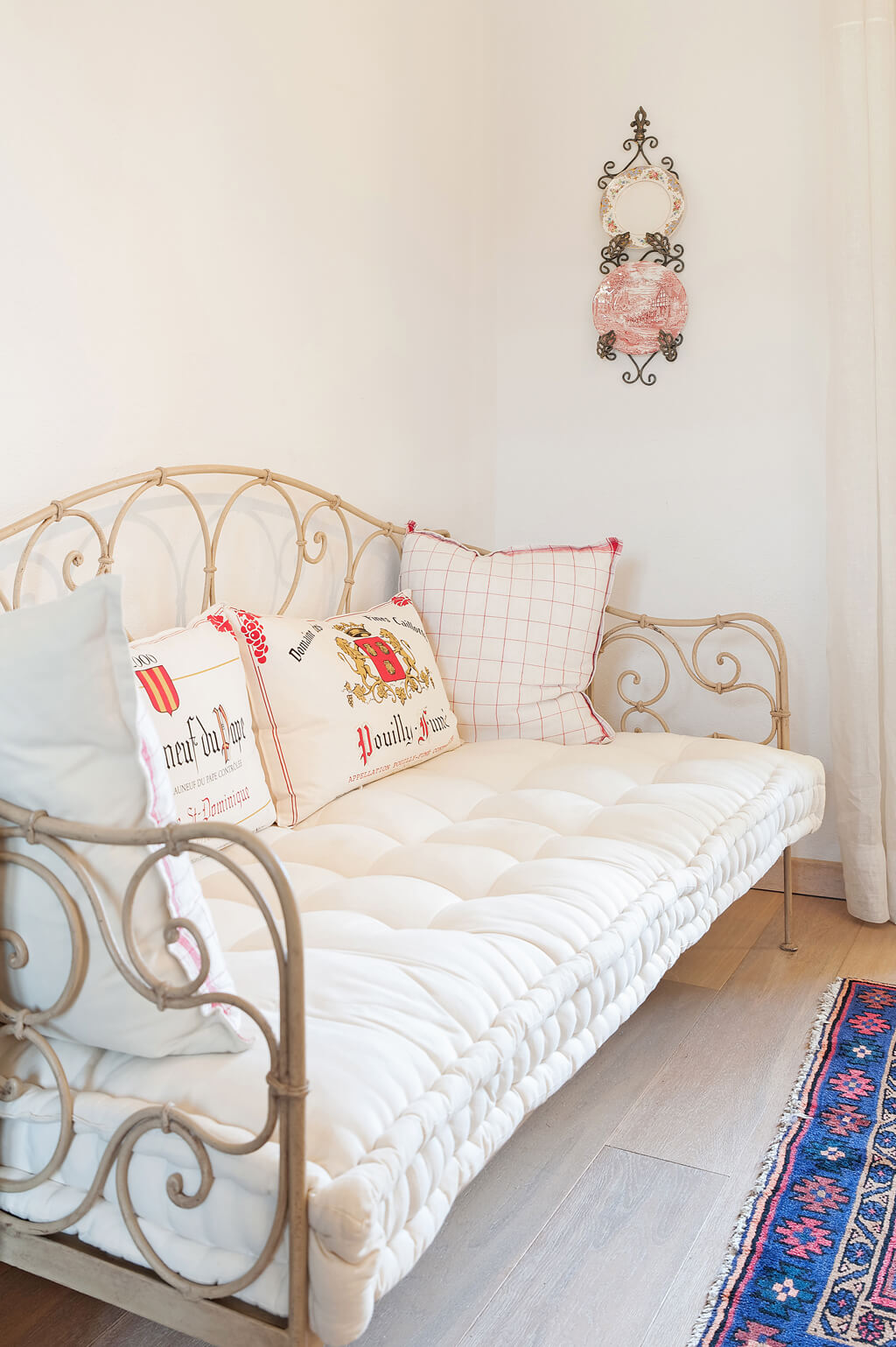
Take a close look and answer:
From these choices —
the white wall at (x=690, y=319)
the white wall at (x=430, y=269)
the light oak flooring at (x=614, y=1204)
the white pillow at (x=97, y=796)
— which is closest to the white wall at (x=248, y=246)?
the white wall at (x=430, y=269)

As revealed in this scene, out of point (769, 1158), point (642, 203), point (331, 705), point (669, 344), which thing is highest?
point (642, 203)

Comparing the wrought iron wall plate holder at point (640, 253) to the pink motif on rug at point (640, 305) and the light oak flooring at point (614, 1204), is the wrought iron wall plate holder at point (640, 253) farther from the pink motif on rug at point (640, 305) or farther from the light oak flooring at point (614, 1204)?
the light oak flooring at point (614, 1204)

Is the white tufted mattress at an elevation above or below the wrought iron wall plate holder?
below

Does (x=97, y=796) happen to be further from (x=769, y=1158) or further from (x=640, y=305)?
(x=640, y=305)

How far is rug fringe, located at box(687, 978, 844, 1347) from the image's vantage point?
117 centimetres

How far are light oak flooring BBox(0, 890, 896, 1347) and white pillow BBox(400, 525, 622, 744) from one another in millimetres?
580

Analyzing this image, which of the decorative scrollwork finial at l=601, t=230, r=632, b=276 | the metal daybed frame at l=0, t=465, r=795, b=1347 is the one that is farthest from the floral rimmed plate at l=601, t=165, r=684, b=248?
the metal daybed frame at l=0, t=465, r=795, b=1347

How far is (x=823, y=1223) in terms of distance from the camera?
52.3 inches

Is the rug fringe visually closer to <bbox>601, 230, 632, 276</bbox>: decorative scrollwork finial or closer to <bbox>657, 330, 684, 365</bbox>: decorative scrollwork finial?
<bbox>657, 330, 684, 365</bbox>: decorative scrollwork finial

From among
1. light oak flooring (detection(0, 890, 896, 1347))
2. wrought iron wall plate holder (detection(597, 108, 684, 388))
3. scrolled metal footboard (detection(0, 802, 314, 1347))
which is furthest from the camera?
wrought iron wall plate holder (detection(597, 108, 684, 388))

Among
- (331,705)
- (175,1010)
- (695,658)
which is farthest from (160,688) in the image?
(695,658)

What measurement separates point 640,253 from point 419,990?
2090mm

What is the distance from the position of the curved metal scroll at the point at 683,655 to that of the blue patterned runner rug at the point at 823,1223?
0.82 m

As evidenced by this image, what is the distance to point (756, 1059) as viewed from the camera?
175 centimetres
